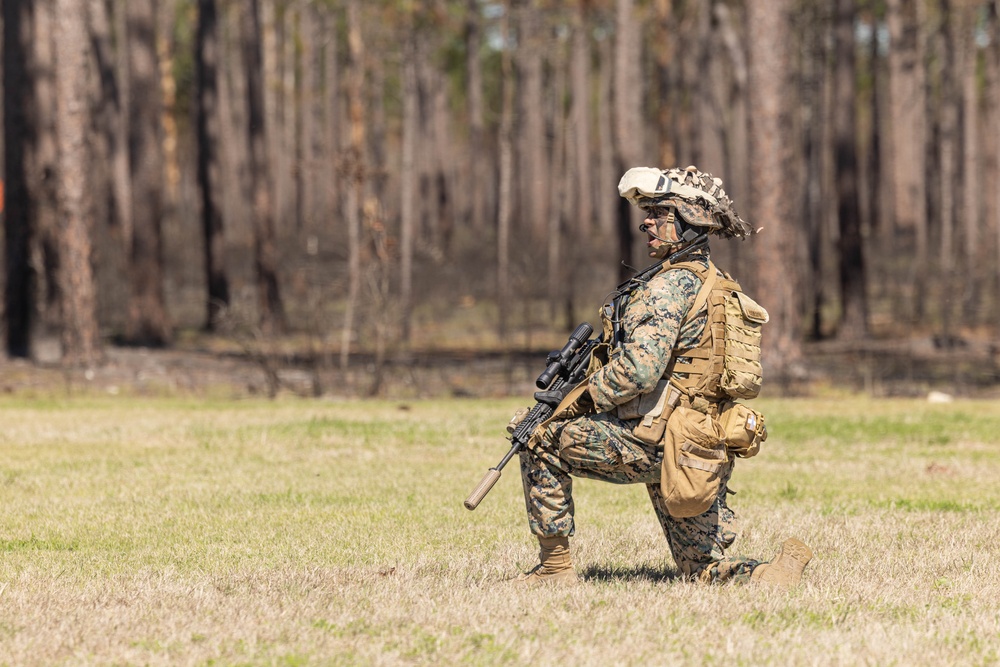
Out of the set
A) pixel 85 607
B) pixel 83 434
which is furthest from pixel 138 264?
pixel 85 607

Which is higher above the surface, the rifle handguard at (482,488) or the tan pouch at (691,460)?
the tan pouch at (691,460)

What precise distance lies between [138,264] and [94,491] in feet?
46.8

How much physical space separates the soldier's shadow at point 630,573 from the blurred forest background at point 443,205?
8872 millimetres

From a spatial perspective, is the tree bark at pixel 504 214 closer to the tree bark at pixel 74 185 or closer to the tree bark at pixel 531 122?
the tree bark at pixel 531 122

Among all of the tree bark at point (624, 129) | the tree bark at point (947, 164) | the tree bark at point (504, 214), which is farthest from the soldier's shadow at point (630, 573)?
the tree bark at point (624, 129)

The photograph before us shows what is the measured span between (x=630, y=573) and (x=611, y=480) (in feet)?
3.18

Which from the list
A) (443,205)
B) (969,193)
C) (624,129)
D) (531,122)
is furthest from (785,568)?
(531,122)

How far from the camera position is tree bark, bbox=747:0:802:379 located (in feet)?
58.3

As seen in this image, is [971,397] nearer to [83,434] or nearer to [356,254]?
[356,254]

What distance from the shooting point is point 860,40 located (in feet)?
185

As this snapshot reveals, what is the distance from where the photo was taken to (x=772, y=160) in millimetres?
17875

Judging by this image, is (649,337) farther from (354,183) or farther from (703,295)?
(354,183)

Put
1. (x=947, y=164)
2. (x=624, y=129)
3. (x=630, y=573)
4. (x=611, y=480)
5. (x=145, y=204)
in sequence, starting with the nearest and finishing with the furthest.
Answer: (x=611, y=480)
(x=630, y=573)
(x=145, y=204)
(x=624, y=129)
(x=947, y=164)

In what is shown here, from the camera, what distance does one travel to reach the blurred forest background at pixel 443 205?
17.9 metres
